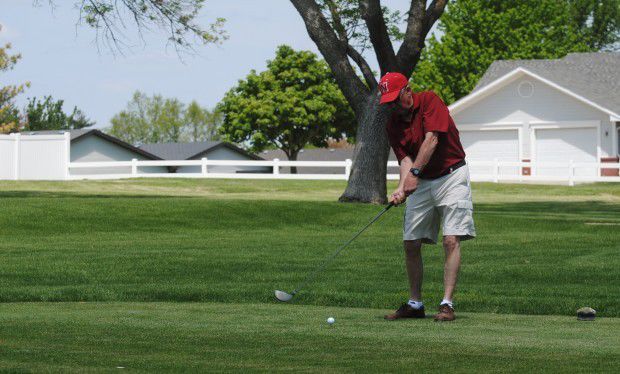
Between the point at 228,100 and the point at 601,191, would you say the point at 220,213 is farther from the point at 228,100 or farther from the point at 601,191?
the point at 228,100

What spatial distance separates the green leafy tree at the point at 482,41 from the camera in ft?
235

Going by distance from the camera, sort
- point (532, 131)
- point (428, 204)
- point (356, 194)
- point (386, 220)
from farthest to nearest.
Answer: point (532, 131) → point (356, 194) → point (386, 220) → point (428, 204)

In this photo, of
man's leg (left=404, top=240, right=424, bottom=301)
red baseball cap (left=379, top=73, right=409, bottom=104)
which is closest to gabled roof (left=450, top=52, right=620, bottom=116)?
A: man's leg (left=404, top=240, right=424, bottom=301)

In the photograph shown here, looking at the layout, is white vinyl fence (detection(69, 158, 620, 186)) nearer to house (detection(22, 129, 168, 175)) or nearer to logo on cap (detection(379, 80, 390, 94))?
house (detection(22, 129, 168, 175))

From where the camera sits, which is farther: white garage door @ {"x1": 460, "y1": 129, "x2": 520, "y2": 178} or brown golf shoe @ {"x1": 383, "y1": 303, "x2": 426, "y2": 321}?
white garage door @ {"x1": 460, "y1": 129, "x2": 520, "y2": 178}

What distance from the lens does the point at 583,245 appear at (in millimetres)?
18062

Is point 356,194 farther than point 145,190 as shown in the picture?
No

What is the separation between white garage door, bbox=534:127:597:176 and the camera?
4809 centimetres

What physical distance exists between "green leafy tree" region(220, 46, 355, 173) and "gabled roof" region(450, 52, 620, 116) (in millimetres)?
27057

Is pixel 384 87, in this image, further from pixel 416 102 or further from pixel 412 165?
pixel 412 165

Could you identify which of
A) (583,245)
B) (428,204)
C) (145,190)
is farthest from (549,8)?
(428,204)

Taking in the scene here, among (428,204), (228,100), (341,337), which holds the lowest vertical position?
(341,337)

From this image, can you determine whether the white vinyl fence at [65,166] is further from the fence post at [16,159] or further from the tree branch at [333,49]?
the tree branch at [333,49]

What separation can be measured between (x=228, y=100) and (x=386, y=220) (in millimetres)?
60719
